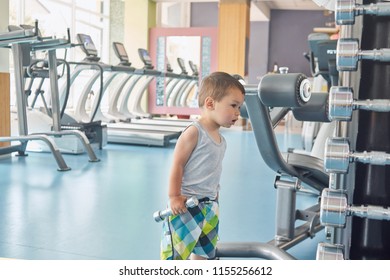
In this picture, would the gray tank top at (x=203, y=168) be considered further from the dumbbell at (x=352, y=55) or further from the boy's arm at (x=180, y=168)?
the dumbbell at (x=352, y=55)

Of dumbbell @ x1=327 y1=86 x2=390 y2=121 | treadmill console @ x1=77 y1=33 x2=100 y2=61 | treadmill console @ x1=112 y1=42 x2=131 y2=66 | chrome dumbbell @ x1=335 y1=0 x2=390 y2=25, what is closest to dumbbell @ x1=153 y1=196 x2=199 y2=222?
dumbbell @ x1=327 y1=86 x2=390 y2=121

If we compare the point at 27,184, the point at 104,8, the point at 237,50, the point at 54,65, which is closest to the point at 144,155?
the point at 54,65

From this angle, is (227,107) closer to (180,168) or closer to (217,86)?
(217,86)

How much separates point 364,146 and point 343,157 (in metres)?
0.18

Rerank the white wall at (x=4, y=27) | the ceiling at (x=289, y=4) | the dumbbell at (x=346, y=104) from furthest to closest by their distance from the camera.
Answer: the ceiling at (x=289, y=4), the white wall at (x=4, y=27), the dumbbell at (x=346, y=104)

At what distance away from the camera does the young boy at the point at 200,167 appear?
4.95 feet

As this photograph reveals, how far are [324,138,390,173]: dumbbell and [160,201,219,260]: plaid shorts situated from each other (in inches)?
21.6

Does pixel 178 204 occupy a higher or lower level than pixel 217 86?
lower

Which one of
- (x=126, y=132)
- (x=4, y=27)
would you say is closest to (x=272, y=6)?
(x=126, y=132)

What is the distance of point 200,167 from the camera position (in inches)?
60.7

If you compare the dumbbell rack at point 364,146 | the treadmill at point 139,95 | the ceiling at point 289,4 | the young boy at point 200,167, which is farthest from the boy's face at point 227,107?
the ceiling at point 289,4
